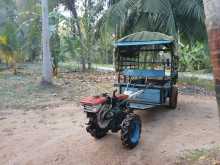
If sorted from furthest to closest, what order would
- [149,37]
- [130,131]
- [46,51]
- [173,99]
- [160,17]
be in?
[160,17], [46,51], [173,99], [149,37], [130,131]

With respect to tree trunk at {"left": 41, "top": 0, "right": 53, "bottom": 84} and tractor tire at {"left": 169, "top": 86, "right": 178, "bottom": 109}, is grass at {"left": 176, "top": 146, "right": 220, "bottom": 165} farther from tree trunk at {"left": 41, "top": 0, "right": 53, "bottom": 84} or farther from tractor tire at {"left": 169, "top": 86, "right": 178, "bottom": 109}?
tree trunk at {"left": 41, "top": 0, "right": 53, "bottom": 84}

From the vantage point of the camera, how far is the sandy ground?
565 cm

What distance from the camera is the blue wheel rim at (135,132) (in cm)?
602

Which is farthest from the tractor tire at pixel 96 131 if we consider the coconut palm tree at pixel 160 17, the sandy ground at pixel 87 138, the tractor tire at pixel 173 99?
the coconut palm tree at pixel 160 17

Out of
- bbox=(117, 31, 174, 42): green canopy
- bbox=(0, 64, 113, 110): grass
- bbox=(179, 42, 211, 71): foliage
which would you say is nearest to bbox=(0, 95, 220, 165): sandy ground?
bbox=(0, 64, 113, 110): grass

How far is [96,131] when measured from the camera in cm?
626

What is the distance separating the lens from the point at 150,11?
44.3ft

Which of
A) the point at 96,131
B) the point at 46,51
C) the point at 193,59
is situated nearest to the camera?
the point at 96,131

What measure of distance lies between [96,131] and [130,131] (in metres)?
0.72

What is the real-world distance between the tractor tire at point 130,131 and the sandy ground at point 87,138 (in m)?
0.15

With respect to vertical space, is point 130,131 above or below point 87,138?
above

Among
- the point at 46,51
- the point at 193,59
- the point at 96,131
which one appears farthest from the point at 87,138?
the point at 193,59

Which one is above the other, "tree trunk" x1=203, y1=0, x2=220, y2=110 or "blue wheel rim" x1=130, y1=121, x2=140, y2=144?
"tree trunk" x1=203, y1=0, x2=220, y2=110

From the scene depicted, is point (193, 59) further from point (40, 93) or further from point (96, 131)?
point (96, 131)
